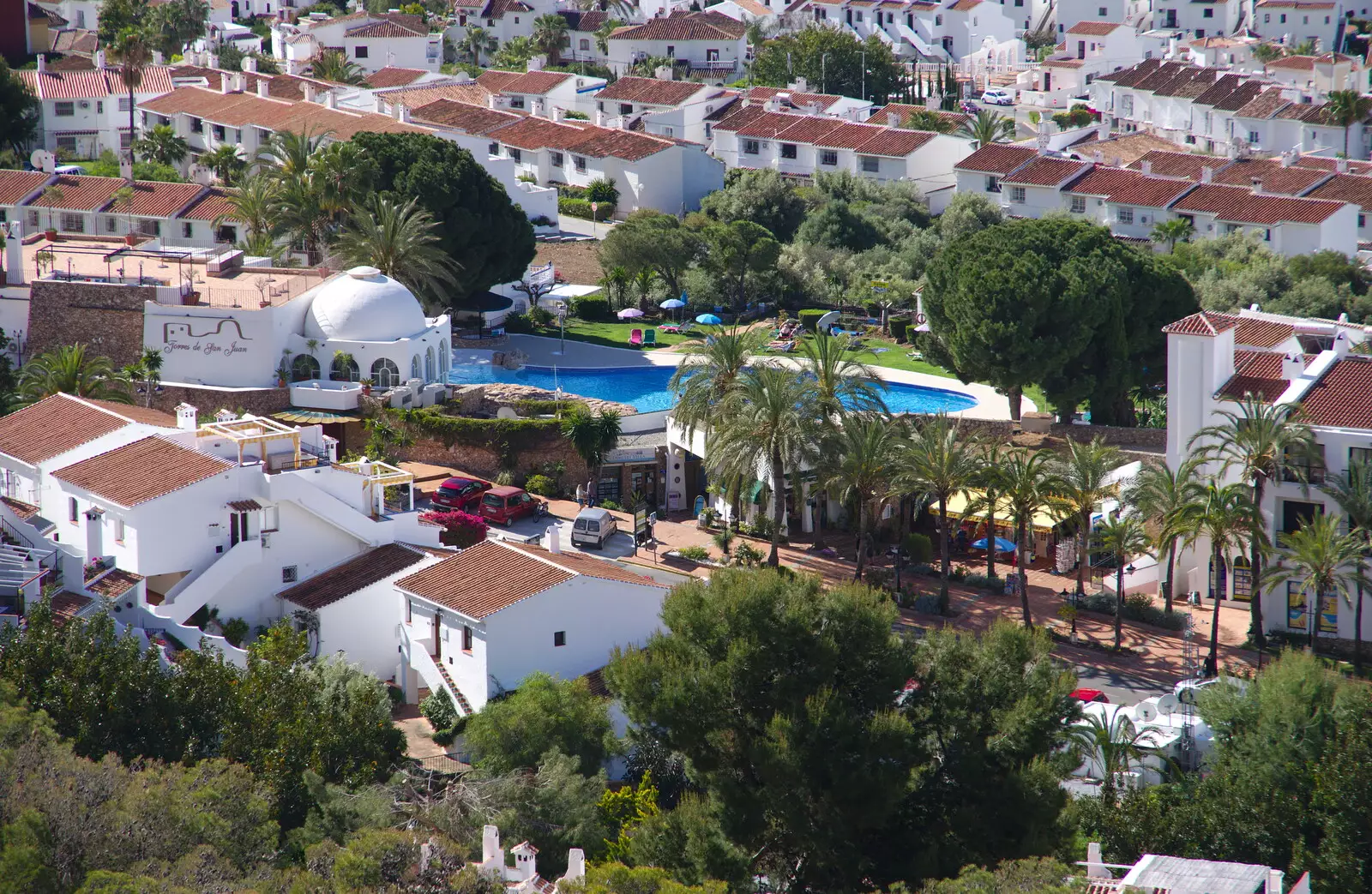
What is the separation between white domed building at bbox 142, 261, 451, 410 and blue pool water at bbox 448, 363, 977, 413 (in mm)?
5750

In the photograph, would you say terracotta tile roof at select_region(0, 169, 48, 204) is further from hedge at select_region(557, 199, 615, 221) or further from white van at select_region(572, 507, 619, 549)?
white van at select_region(572, 507, 619, 549)

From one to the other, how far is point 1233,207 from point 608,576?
173ft

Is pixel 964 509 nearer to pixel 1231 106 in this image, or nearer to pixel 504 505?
pixel 504 505

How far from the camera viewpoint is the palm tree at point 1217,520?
44312 mm

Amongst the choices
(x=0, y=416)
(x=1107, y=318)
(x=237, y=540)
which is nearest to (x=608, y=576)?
(x=237, y=540)

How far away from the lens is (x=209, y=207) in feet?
243

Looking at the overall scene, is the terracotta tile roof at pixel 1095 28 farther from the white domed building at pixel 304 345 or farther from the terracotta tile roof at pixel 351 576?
the terracotta tile roof at pixel 351 576

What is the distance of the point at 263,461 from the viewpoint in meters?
45.9

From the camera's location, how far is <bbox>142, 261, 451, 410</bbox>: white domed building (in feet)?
187

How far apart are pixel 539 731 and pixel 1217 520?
57.0 ft

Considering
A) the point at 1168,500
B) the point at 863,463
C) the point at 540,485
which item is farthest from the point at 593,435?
the point at 1168,500

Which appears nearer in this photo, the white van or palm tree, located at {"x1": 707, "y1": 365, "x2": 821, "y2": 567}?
palm tree, located at {"x1": 707, "y1": 365, "x2": 821, "y2": 567}

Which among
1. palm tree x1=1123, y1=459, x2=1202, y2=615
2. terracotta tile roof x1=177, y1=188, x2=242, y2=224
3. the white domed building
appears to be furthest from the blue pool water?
palm tree x1=1123, y1=459, x2=1202, y2=615

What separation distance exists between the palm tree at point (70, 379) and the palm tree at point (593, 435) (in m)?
12.7
